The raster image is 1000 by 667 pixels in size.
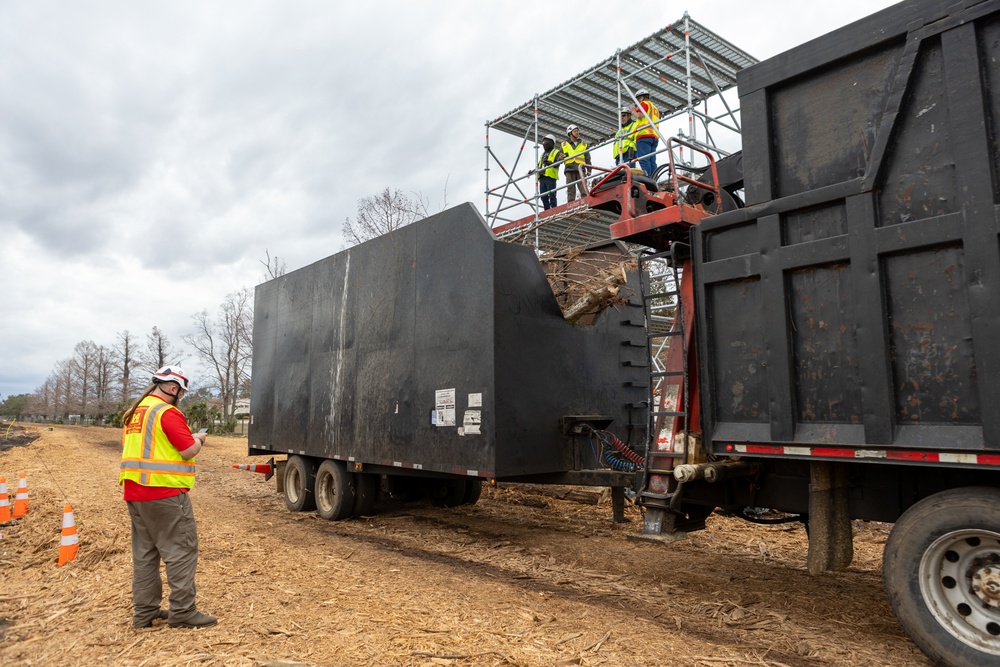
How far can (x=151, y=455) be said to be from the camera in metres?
4.69

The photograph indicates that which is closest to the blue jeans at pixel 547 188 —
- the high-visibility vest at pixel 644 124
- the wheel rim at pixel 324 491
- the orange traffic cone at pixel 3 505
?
the high-visibility vest at pixel 644 124

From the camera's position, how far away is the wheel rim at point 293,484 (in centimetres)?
1020

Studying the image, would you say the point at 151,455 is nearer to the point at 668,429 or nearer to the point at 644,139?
the point at 668,429

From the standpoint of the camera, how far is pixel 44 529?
8.09 meters

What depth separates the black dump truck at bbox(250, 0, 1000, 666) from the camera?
352 cm

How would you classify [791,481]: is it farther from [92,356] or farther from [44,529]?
[92,356]

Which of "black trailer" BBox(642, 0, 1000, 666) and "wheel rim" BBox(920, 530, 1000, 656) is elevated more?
"black trailer" BBox(642, 0, 1000, 666)

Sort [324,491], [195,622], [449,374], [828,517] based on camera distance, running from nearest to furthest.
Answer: [828,517] < [195,622] < [449,374] < [324,491]

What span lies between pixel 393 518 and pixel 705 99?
8479 millimetres

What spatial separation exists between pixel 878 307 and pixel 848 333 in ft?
0.81

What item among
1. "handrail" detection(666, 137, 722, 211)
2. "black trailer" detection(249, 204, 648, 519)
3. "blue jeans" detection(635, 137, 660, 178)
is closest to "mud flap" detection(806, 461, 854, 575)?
"black trailer" detection(249, 204, 648, 519)

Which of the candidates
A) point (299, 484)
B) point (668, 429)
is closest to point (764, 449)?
point (668, 429)

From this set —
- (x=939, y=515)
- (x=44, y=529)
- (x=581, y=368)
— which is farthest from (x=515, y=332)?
(x=44, y=529)

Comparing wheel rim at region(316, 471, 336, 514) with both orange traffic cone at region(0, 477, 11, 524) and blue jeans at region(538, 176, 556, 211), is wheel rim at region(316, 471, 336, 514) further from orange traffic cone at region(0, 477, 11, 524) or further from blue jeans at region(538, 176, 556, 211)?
blue jeans at region(538, 176, 556, 211)
